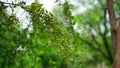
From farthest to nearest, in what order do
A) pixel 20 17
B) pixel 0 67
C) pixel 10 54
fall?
1. pixel 0 67
2. pixel 10 54
3. pixel 20 17

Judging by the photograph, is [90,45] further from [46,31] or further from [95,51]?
[46,31]

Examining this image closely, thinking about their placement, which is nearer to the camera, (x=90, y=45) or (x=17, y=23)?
(x=17, y=23)

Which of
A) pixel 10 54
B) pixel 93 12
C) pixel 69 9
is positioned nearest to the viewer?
pixel 69 9

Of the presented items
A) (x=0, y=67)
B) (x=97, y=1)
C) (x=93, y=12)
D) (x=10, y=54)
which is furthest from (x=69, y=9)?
(x=93, y=12)

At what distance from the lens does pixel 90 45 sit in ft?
85.3

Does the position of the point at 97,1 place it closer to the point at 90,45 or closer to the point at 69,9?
the point at 90,45

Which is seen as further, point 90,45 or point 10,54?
point 90,45

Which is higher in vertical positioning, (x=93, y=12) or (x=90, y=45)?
(x=93, y=12)

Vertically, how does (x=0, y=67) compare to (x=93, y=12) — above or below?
below

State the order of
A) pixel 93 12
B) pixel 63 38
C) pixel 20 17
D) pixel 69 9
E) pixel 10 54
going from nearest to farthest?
pixel 63 38
pixel 20 17
pixel 69 9
pixel 10 54
pixel 93 12

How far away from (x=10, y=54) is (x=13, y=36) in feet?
1.77

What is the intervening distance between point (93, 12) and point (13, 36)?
56.7ft

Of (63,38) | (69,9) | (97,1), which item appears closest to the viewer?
(63,38)

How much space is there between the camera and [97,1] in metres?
24.0
